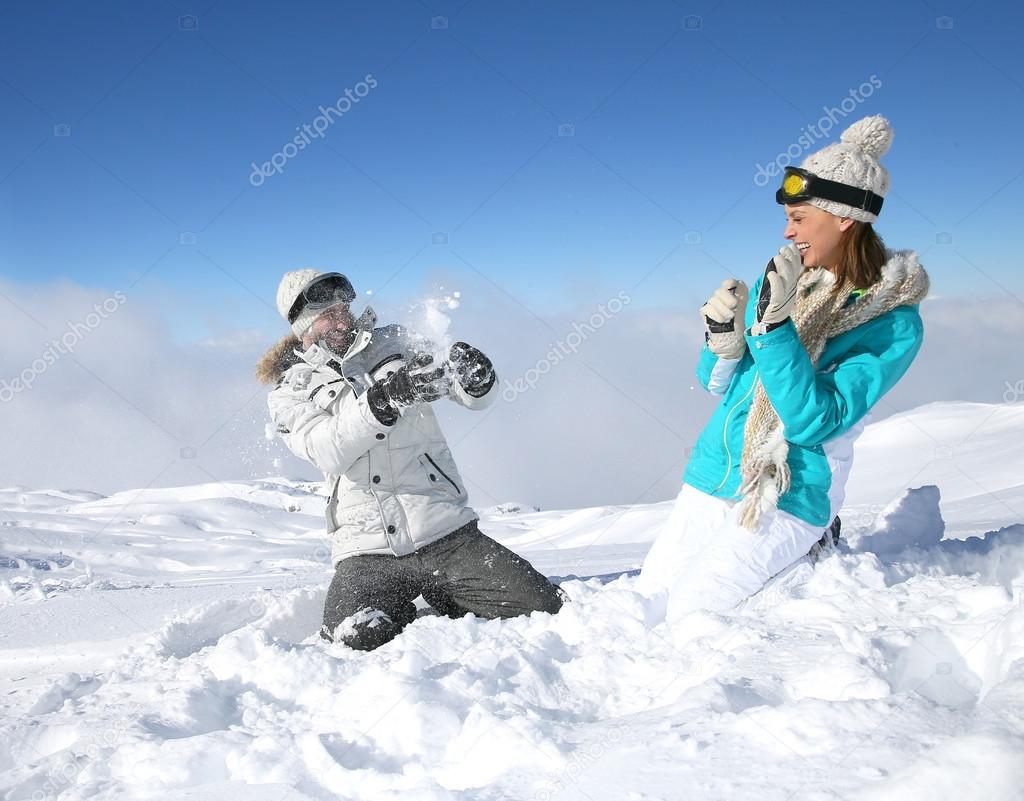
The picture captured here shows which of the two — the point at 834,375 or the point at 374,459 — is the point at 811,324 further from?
the point at 374,459

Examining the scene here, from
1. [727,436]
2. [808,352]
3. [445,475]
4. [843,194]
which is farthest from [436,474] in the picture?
[843,194]

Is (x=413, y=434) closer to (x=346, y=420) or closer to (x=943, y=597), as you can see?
(x=346, y=420)

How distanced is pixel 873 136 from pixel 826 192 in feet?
0.99

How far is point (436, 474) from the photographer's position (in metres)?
3.29

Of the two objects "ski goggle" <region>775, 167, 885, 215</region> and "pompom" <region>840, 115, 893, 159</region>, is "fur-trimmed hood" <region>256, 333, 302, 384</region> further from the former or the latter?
"pompom" <region>840, 115, 893, 159</region>

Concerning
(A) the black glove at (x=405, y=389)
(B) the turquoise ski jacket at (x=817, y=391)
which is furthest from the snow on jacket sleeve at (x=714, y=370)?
(A) the black glove at (x=405, y=389)

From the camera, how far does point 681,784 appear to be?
1.33 m

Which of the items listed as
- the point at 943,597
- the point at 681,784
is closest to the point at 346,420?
the point at 681,784

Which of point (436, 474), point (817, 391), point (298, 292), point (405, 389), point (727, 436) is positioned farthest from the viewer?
point (436, 474)

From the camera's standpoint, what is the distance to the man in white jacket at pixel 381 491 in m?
3.13

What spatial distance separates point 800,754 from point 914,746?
19cm

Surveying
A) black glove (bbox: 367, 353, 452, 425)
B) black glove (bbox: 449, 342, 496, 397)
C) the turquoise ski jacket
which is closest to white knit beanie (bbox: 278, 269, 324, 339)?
black glove (bbox: 367, 353, 452, 425)

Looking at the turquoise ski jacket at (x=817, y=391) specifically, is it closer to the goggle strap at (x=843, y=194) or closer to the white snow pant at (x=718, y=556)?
the white snow pant at (x=718, y=556)

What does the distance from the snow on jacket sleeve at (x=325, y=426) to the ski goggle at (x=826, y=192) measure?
1770mm
